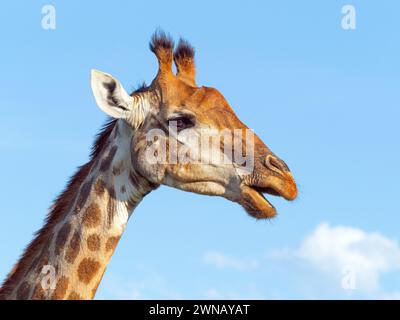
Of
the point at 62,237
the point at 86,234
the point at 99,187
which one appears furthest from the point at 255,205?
the point at 62,237

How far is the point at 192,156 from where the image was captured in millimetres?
14914

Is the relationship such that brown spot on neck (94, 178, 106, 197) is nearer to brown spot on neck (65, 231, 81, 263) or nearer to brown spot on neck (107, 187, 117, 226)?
brown spot on neck (107, 187, 117, 226)

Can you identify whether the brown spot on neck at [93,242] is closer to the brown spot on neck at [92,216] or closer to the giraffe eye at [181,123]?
the brown spot on neck at [92,216]

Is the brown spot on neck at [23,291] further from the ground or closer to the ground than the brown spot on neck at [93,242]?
closer to the ground

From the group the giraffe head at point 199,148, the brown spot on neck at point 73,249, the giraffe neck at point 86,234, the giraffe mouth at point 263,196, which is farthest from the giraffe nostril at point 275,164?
the brown spot on neck at point 73,249

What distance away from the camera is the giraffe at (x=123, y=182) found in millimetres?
14578

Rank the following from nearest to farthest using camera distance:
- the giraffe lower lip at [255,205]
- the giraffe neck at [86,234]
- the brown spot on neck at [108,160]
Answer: the giraffe neck at [86,234]
the giraffe lower lip at [255,205]
the brown spot on neck at [108,160]

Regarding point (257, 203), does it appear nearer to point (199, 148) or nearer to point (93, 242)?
point (199, 148)

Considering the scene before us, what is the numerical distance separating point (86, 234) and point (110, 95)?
2285mm

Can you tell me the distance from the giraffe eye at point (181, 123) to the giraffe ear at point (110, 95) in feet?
2.42

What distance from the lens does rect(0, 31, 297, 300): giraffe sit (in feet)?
47.8

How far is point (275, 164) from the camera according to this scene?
14.7 meters
